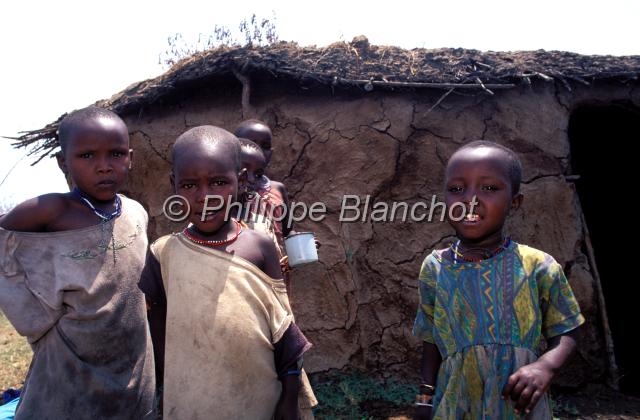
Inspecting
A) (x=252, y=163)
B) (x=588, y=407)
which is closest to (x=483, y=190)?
(x=252, y=163)

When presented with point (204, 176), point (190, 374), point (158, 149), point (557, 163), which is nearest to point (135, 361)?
point (190, 374)

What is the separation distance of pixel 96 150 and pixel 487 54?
2.84m

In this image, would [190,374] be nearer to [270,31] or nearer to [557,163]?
[557,163]

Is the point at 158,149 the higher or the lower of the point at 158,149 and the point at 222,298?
the higher

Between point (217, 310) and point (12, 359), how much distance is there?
473 cm

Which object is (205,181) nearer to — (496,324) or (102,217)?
(102,217)

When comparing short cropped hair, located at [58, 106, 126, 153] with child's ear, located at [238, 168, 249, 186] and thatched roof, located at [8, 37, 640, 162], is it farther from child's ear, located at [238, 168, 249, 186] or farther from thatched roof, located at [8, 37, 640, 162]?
thatched roof, located at [8, 37, 640, 162]

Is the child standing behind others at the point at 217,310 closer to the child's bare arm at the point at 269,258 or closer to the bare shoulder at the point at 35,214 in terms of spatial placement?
the child's bare arm at the point at 269,258

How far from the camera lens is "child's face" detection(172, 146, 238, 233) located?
1.39 metres

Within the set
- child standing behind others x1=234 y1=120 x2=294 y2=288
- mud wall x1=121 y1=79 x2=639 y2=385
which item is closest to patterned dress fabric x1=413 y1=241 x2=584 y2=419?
child standing behind others x1=234 y1=120 x2=294 y2=288

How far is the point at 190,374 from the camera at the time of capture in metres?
1.34

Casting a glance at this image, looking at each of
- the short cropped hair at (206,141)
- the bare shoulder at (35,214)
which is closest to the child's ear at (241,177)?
the short cropped hair at (206,141)

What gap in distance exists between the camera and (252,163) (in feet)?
7.75

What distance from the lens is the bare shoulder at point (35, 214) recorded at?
63.7 inches
